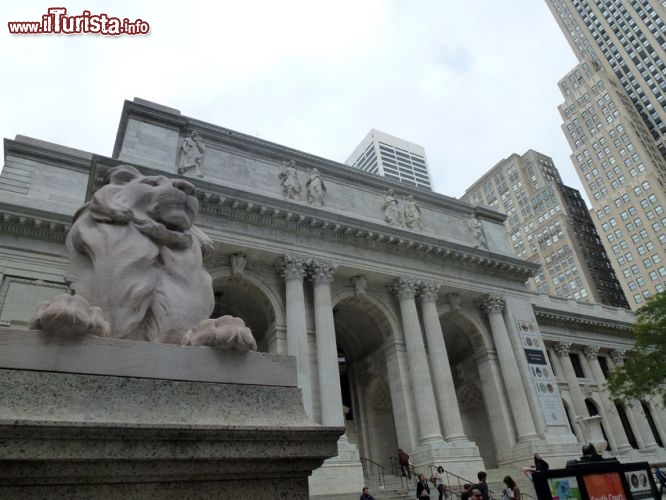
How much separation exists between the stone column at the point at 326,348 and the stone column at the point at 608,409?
22957 millimetres

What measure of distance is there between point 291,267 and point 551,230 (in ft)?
244

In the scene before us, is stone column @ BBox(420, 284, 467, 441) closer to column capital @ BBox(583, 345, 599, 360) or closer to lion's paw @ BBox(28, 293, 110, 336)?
column capital @ BBox(583, 345, 599, 360)

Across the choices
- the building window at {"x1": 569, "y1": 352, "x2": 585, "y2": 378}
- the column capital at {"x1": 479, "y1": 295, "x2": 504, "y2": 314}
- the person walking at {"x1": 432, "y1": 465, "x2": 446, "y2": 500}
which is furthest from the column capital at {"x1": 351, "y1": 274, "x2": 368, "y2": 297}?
the building window at {"x1": 569, "y1": 352, "x2": 585, "y2": 378}

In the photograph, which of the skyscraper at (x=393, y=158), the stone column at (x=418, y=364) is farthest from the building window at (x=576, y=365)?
the skyscraper at (x=393, y=158)

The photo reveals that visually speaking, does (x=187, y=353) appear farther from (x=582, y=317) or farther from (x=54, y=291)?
(x=582, y=317)

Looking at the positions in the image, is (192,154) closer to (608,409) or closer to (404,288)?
(404,288)

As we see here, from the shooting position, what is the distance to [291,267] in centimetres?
2162

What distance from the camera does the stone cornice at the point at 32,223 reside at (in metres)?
19.1

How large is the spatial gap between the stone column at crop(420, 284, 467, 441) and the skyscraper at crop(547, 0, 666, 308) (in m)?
59.4

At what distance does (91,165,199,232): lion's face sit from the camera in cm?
432

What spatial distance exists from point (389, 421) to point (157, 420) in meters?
26.1

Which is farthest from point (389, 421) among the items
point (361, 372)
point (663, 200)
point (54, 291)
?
point (663, 200)

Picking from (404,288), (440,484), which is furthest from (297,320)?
(440,484)

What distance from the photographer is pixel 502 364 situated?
2598 cm
